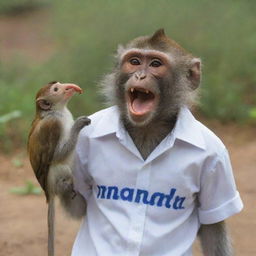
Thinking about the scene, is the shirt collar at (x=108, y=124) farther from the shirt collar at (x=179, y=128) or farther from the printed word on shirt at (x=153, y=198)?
the printed word on shirt at (x=153, y=198)

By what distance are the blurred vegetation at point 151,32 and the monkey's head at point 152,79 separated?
17.8 feet

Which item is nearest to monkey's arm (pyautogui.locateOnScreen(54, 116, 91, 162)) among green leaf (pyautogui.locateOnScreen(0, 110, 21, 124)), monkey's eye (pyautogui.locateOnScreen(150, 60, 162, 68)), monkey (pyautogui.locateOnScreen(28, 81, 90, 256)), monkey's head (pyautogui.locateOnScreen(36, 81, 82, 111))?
monkey (pyautogui.locateOnScreen(28, 81, 90, 256))

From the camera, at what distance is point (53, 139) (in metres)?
3.64

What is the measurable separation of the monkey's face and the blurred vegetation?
5475 millimetres

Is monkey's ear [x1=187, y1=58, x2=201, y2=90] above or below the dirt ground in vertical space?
above

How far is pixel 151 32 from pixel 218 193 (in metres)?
6.25

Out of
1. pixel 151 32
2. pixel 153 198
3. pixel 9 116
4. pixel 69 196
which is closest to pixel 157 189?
pixel 153 198

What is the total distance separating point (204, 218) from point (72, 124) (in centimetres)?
78

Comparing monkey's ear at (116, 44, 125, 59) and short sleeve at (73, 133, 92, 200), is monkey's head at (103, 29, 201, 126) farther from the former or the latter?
short sleeve at (73, 133, 92, 200)

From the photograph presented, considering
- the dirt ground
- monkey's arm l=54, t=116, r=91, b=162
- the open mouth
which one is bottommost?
the dirt ground

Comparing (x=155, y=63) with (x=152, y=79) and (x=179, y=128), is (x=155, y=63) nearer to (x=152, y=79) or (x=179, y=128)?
(x=152, y=79)

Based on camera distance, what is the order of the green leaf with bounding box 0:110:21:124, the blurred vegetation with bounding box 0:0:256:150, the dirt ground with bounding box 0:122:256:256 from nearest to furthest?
1. the dirt ground with bounding box 0:122:256:256
2. the green leaf with bounding box 0:110:21:124
3. the blurred vegetation with bounding box 0:0:256:150

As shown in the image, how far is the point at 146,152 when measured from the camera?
3547mm

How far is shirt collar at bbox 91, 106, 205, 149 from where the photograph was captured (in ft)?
11.3
